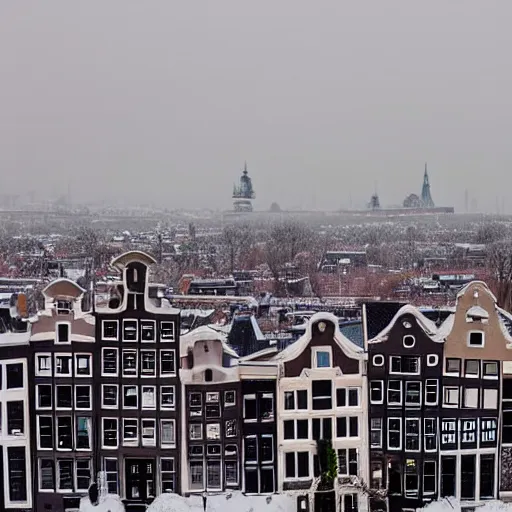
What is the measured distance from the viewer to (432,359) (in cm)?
449

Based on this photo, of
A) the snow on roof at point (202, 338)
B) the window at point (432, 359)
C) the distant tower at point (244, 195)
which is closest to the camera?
the snow on roof at point (202, 338)

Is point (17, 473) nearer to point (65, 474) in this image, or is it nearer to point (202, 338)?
point (65, 474)

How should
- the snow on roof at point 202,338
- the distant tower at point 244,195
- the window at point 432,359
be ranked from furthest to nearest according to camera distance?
the distant tower at point 244,195 < the window at point 432,359 < the snow on roof at point 202,338

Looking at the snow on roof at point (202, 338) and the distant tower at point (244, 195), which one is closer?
the snow on roof at point (202, 338)

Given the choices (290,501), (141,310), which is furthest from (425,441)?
(141,310)

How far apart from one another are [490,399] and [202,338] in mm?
2106

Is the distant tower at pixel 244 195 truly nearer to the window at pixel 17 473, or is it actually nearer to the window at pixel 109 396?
the window at pixel 109 396

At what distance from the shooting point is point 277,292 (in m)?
4.67

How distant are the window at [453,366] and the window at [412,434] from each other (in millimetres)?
430

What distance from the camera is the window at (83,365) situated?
447cm

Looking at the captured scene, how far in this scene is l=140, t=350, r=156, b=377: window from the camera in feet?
14.6

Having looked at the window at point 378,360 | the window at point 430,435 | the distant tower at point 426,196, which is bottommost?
the window at point 430,435

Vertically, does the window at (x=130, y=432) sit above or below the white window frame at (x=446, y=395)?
below

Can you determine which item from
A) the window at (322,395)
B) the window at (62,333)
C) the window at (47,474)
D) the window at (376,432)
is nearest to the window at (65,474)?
the window at (47,474)
